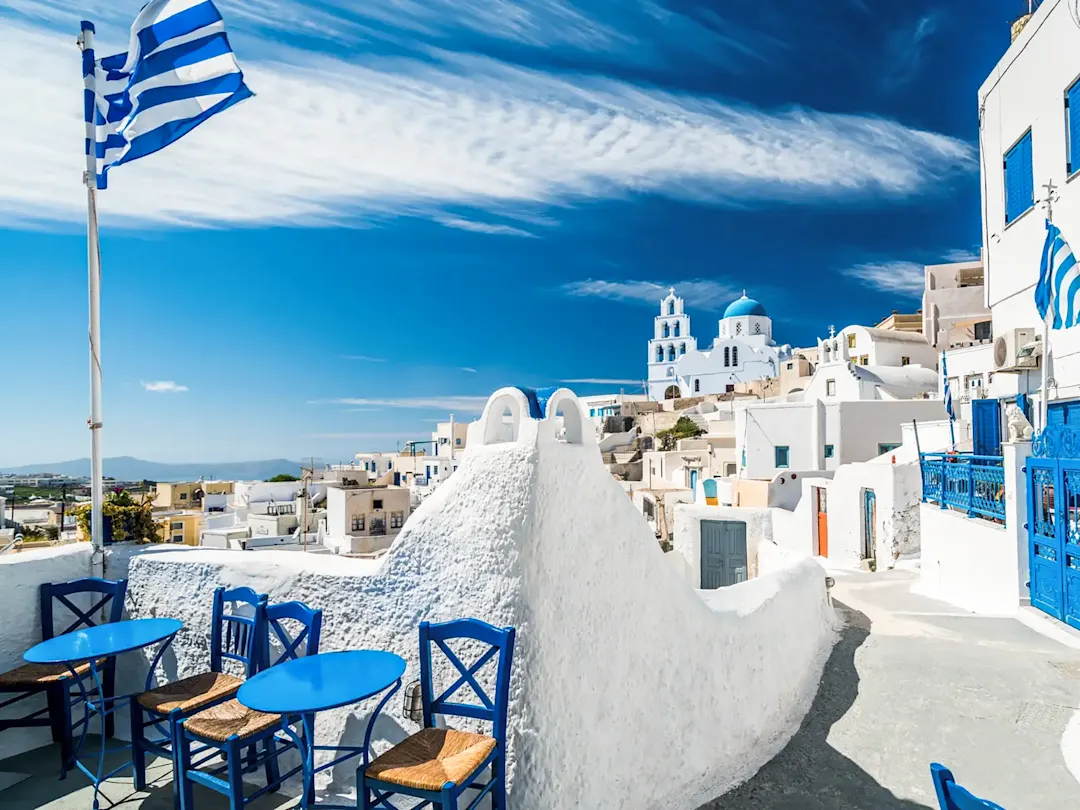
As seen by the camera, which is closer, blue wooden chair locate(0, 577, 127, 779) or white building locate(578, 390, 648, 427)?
blue wooden chair locate(0, 577, 127, 779)

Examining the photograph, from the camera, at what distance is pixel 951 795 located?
2000 mm

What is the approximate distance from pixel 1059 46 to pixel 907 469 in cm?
735

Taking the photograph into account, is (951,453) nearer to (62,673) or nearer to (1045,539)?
(1045,539)

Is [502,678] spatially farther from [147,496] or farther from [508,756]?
[147,496]

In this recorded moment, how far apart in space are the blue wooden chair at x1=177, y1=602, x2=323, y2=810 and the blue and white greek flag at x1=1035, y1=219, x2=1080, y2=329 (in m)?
9.80

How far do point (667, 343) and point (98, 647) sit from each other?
84.1 metres

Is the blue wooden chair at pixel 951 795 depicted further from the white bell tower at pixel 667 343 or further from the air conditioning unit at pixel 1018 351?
the white bell tower at pixel 667 343

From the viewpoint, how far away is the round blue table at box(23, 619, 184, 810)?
3.56 meters

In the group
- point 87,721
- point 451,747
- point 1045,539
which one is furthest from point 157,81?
point 1045,539

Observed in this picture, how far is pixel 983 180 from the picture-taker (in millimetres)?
11828

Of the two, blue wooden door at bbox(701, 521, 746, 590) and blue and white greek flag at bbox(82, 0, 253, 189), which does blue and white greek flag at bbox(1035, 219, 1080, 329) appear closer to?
blue wooden door at bbox(701, 521, 746, 590)

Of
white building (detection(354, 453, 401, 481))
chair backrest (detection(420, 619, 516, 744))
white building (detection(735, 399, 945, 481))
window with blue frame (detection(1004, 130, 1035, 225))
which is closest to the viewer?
chair backrest (detection(420, 619, 516, 744))

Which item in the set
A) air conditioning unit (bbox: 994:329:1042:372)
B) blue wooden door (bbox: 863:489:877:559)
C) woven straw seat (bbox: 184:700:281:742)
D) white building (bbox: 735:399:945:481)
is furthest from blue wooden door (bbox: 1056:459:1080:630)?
white building (bbox: 735:399:945:481)

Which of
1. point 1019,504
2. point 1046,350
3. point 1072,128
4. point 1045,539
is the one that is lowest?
point 1045,539
